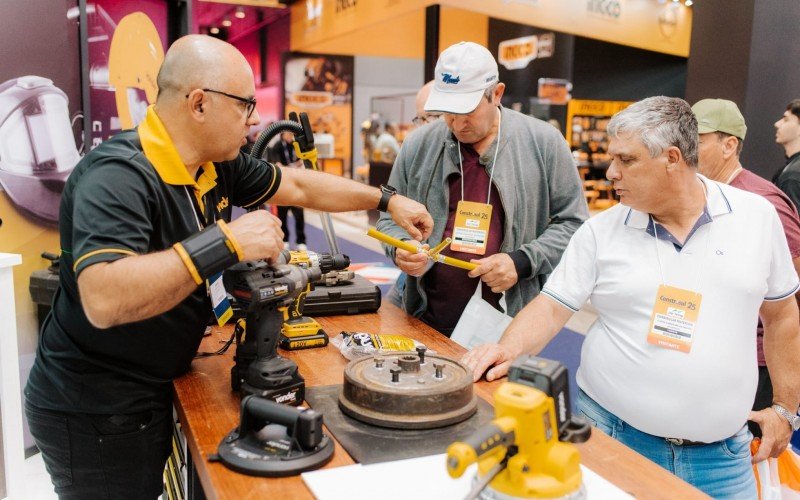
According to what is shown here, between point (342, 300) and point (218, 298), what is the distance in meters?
0.85

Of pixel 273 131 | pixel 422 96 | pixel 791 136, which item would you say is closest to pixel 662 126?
pixel 273 131

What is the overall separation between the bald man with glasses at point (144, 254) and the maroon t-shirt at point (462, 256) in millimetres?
992

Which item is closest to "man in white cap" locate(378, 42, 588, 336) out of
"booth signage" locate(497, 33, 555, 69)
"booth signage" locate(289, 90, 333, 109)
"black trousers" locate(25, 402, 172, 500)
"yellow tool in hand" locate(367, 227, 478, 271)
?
"yellow tool in hand" locate(367, 227, 478, 271)

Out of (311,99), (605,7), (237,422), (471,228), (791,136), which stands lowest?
(237,422)

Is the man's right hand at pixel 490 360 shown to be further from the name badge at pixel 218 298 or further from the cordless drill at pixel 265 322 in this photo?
the name badge at pixel 218 298

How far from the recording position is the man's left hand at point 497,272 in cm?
235

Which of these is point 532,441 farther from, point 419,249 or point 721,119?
point 721,119

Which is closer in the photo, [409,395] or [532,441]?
[532,441]

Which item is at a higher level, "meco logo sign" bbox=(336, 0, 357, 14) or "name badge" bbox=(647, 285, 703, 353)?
"meco logo sign" bbox=(336, 0, 357, 14)

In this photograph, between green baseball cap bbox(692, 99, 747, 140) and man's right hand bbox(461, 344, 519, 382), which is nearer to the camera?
man's right hand bbox(461, 344, 519, 382)

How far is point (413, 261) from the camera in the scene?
2.38 metres

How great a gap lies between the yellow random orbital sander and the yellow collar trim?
1.00 metres

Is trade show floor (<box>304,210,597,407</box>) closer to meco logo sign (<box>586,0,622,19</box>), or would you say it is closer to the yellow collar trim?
→ the yellow collar trim

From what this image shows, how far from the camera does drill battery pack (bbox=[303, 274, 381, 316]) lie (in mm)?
2498
